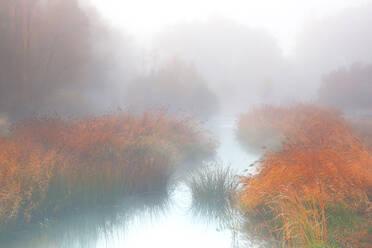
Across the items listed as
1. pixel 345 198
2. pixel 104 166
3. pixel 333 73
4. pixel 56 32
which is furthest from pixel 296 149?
pixel 333 73

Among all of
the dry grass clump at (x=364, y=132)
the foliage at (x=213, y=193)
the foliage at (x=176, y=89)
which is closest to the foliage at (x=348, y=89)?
the foliage at (x=176, y=89)

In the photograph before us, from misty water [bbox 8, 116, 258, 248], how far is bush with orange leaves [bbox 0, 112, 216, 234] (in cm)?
36

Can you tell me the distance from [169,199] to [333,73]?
32.0m

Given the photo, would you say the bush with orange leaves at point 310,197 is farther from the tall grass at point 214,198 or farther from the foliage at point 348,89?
the foliage at point 348,89

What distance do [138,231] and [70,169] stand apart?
1631 mm

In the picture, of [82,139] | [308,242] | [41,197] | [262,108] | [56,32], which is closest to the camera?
[308,242]

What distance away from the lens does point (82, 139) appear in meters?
7.60

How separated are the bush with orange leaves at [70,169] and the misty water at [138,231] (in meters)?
0.36

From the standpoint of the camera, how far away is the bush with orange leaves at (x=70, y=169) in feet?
17.2

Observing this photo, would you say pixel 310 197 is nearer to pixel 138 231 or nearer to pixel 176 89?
pixel 138 231

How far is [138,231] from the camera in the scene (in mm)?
5449

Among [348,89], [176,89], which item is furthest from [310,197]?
[176,89]

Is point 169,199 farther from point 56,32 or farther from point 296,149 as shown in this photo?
point 56,32

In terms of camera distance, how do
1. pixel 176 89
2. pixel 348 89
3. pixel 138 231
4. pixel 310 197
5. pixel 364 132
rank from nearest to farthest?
pixel 310 197
pixel 138 231
pixel 364 132
pixel 348 89
pixel 176 89
